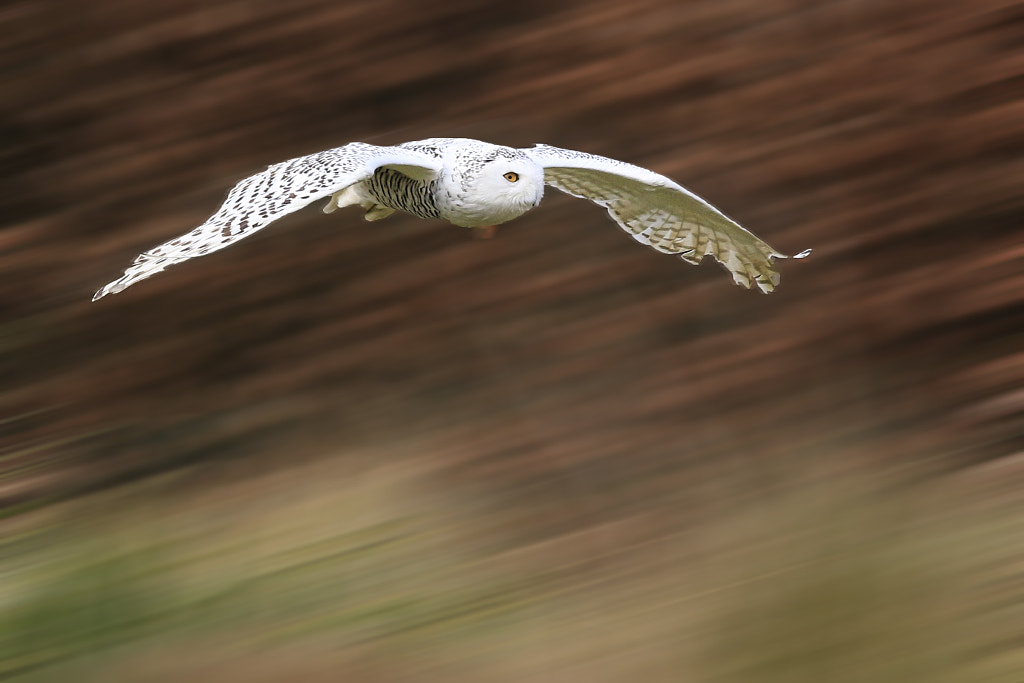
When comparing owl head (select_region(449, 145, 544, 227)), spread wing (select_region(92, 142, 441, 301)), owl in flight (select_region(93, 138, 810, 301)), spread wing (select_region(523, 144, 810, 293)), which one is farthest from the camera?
spread wing (select_region(523, 144, 810, 293))

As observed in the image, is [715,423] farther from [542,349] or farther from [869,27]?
[869,27]

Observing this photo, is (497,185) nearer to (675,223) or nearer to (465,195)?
(465,195)

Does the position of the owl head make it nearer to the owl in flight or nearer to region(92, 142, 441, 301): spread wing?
the owl in flight

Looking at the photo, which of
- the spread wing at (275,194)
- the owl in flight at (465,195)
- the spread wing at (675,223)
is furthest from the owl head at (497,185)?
the spread wing at (675,223)

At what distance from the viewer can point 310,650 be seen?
4.34 m

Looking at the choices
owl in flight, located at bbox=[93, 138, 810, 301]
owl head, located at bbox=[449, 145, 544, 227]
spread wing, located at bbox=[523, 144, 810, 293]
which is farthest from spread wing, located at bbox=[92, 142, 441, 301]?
spread wing, located at bbox=[523, 144, 810, 293]

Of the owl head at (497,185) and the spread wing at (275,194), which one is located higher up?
the spread wing at (275,194)

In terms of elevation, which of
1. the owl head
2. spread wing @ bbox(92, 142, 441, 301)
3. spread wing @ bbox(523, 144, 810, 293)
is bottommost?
spread wing @ bbox(523, 144, 810, 293)

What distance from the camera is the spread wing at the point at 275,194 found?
267 centimetres

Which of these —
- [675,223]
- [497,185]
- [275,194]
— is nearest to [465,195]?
[497,185]

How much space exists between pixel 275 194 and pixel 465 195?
0.48 m

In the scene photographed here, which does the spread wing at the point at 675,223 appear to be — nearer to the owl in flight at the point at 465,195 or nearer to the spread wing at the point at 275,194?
the owl in flight at the point at 465,195

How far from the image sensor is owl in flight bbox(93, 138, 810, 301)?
9.14ft

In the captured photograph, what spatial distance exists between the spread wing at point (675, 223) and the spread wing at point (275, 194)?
76 cm
